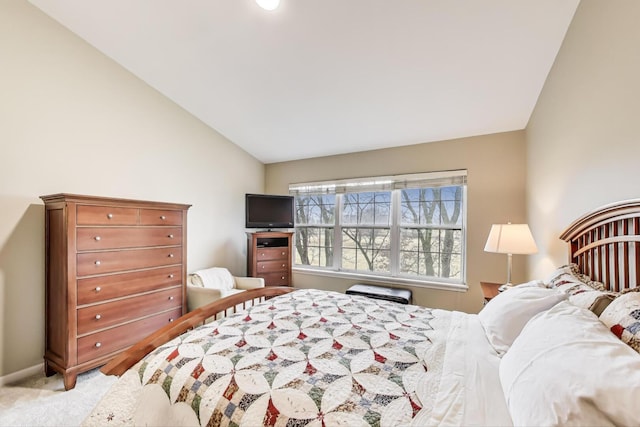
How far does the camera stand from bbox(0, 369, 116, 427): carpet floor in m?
1.74

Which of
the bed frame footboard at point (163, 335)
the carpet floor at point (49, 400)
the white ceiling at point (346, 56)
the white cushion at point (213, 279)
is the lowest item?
the carpet floor at point (49, 400)

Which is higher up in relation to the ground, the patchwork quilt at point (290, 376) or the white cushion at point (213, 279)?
the patchwork quilt at point (290, 376)

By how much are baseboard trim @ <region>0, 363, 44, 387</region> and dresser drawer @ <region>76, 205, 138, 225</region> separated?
1.32 meters

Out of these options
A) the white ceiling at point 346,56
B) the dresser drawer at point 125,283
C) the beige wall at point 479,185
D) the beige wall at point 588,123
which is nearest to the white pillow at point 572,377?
the beige wall at point 588,123

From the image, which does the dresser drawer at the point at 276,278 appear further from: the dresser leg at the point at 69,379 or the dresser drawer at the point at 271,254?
the dresser leg at the point at 69,379

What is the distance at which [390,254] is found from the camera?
3.69 meters

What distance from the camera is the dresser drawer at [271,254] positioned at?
3.84 metres

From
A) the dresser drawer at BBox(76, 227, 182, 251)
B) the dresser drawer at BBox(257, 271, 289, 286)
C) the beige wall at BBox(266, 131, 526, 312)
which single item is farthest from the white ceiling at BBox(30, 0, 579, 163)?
the dresser drawer at BBox(257, 271, 289, 286)

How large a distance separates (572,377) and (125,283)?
2.93 metres

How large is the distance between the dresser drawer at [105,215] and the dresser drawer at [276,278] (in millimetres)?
1833

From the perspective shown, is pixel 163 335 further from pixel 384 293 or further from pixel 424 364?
pixel 384 293

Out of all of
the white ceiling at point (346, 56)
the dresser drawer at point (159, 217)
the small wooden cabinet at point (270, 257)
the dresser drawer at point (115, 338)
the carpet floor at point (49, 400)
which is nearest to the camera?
the carpet floor at point (49, 400)

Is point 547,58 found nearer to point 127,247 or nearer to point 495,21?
point 495,21

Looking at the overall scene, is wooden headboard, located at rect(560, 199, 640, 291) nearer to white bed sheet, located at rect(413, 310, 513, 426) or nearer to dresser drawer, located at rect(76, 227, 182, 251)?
white bed sheet, located at rect(413, 310, 513, 426)
